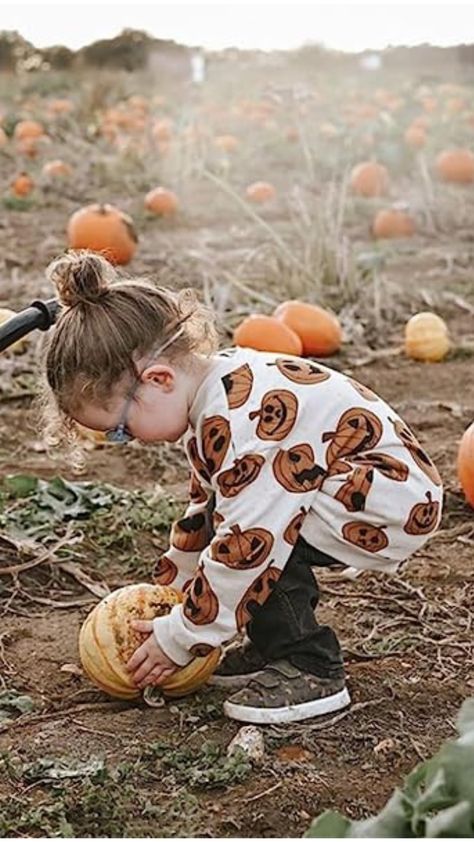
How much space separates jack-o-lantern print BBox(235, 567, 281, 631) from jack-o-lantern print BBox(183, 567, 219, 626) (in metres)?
0.05

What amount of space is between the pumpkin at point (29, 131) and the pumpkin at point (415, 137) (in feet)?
9.85

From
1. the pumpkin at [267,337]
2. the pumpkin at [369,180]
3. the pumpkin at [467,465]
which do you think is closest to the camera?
the pumpkin at [467,465]

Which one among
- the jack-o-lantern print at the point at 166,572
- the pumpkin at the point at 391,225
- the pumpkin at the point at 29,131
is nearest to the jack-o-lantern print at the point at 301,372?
the jack-o-lantern print at the point at 166,572

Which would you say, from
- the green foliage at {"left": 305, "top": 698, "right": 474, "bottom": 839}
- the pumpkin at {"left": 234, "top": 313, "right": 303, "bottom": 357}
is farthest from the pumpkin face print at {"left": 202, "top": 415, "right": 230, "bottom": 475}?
the pumpkin at {"left": 234, "top": 313, "right": 303, "bottom": 357}

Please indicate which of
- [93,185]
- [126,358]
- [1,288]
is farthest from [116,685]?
[93,185]

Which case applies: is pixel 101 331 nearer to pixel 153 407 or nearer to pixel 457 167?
pixel 153 407

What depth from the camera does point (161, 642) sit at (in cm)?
268

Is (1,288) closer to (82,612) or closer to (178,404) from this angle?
(82,612)

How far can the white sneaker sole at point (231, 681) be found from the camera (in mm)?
2854

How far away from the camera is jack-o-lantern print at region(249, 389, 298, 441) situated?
2605 mm

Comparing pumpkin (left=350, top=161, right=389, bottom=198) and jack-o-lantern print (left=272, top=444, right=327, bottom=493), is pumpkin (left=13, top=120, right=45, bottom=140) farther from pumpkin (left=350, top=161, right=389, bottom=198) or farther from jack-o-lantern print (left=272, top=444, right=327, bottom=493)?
jack-o-lantern print (left=272, top=444, right=327, bottom=493)

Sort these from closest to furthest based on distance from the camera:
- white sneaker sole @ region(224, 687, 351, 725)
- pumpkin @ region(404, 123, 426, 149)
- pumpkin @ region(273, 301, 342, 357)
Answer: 1. white sneaker sole @ region(224, 687, 351, 725)
2. pumpkin @ region(273, 301, 342, 357)
3. pumpkin @ region(404, 123, 426, 149)

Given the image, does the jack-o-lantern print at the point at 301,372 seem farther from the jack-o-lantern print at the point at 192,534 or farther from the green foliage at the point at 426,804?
the green foliage at the point at 426,804

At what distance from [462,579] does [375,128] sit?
873cm
